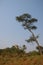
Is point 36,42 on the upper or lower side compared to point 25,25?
lower

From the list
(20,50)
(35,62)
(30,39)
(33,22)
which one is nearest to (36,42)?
(30,39)

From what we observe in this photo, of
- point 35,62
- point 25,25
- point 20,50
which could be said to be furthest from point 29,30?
point 35,62

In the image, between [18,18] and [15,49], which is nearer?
[18,18]

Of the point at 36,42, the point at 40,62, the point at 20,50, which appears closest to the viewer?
the point at 40,62

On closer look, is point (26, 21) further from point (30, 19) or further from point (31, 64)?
point (31, 64)

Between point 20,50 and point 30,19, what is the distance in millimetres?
9288

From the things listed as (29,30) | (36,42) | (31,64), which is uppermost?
(29,30)

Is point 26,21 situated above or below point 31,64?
above

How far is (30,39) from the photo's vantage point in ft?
86.4

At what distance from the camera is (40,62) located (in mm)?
13281

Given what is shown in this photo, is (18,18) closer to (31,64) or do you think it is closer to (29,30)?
(29,30)

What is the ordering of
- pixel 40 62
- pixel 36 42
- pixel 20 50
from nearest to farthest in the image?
pixel 40 62, pixel 36 42, pixel 20 50

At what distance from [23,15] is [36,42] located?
406 centimetres

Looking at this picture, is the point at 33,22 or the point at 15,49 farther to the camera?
the point at 15,49
